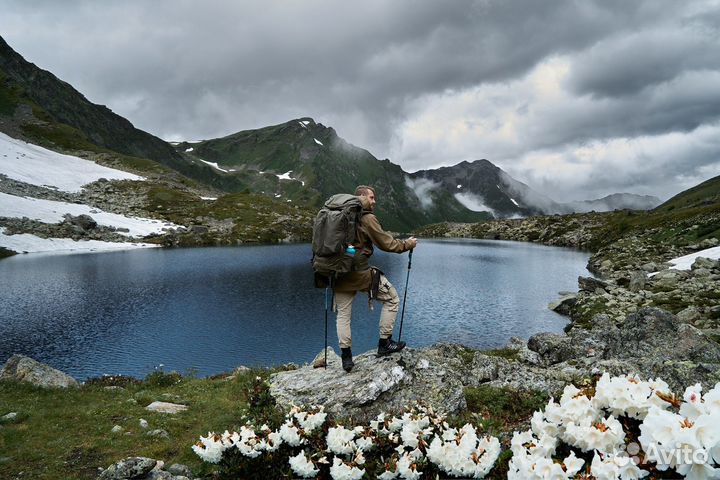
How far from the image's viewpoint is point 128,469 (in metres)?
7.96

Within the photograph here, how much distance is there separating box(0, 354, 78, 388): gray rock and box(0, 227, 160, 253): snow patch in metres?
91.3

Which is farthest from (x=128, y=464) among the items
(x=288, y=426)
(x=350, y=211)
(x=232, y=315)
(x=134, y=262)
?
(x=134, y=262)

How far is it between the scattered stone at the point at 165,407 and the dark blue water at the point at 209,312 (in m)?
15.2

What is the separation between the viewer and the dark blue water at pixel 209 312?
34094 millimetres

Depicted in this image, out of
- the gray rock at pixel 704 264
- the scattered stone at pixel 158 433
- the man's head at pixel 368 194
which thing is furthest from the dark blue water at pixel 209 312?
the man's head at pixel 368 194

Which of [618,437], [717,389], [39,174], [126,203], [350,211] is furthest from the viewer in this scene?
[126,203]

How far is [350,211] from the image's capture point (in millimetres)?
10570

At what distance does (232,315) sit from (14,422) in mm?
34230

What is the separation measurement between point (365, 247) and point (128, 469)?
7.29 meters

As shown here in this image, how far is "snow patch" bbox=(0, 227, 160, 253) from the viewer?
8931cm

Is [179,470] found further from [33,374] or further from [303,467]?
[33,374]

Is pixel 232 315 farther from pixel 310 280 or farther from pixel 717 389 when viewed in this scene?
pixel 717 389

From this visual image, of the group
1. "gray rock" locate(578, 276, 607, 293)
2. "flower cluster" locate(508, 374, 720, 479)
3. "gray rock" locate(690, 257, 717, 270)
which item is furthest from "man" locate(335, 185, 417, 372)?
"gray rock" locate(690, 257, 717, 270)

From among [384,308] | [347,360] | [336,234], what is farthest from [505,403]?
[336,234]
